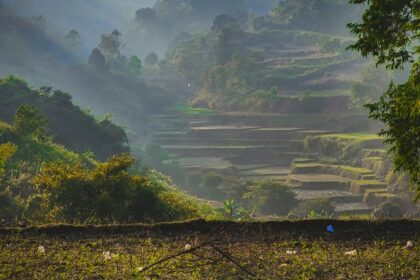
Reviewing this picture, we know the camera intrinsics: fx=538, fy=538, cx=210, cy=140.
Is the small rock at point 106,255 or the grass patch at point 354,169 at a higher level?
the small rock at point 106,255

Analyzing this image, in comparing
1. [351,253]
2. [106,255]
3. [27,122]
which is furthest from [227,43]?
[106,255]

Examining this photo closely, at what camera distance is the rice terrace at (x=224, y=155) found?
12188 mm

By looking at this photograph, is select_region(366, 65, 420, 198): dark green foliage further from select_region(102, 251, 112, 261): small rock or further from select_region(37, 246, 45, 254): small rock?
select_region(37, 246, 45, 254): small rock

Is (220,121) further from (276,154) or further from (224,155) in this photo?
(276,154)

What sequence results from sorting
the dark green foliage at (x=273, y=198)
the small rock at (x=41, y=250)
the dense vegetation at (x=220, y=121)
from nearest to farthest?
the small rock at (x=41, y=250) < the dense vegetation at (x=220, y=121) < the dark green foliage at (x=273, y=198)

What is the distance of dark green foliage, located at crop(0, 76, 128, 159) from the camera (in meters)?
60.5

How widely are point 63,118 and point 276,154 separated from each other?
40492 millimetres

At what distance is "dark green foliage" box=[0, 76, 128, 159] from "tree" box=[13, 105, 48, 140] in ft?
44.0

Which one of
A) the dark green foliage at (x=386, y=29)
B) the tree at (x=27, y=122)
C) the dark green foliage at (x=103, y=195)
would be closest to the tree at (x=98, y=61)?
the tree at (x=27, y=122)

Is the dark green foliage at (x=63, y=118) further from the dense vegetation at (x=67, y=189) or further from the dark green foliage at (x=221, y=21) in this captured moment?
the dark green foliage at (x=221, y=21)

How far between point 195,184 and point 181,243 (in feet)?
219

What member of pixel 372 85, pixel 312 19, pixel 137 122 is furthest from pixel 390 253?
pixel 312 19

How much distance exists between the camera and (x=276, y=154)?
90.8 metres

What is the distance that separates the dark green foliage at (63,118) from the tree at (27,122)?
44.0ft
